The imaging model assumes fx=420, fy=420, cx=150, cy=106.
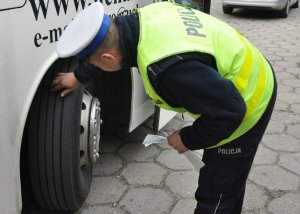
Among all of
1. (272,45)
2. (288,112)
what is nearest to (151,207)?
(288,112)

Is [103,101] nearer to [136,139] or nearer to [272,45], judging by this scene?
[136,139]

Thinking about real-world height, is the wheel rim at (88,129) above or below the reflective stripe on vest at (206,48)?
below

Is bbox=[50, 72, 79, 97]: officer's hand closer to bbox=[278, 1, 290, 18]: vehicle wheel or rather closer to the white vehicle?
the white vehicle

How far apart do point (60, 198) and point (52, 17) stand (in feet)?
2.85

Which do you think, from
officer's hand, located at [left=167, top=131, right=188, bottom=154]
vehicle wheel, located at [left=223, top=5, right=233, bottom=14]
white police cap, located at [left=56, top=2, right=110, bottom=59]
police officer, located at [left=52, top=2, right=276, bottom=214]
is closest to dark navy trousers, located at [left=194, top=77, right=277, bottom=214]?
police officer, located at [left=52, top=2, right=276, bottom=214]

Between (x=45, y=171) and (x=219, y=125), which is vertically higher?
(x=219, y=125)

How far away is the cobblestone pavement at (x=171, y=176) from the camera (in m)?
2.35

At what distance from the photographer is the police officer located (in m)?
1.30

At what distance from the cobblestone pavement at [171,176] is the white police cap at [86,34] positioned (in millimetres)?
1232

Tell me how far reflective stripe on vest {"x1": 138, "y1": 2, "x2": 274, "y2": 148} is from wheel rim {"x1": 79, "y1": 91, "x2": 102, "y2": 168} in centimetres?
63

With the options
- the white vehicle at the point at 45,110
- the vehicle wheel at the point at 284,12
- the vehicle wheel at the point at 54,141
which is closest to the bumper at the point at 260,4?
the vehicle wheel at the point at 284,12

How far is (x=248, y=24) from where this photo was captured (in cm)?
812

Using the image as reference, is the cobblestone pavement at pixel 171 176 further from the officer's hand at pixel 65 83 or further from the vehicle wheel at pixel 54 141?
the officer's hand at pixel 65 83

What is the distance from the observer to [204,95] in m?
1.31
